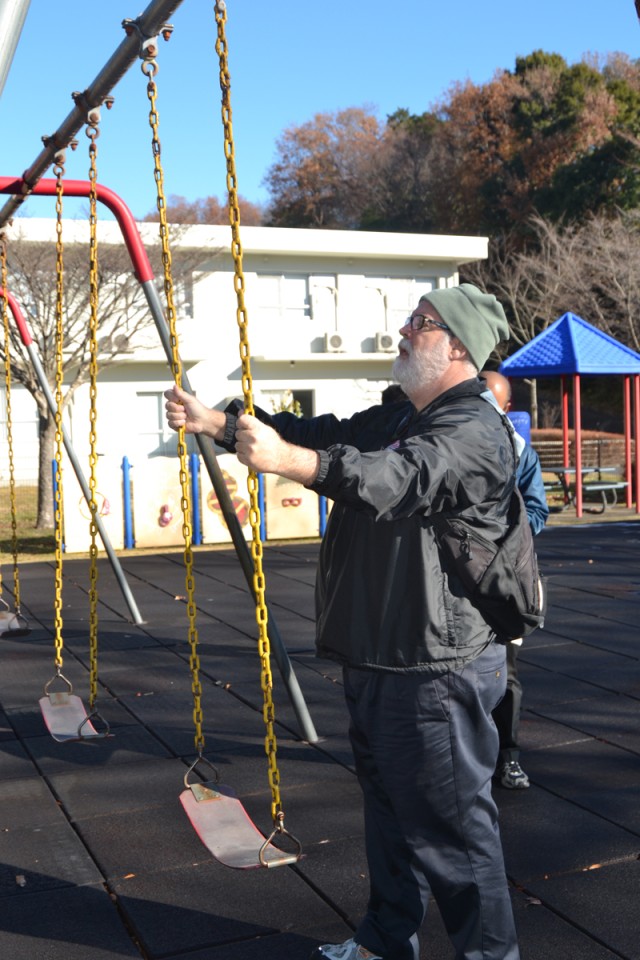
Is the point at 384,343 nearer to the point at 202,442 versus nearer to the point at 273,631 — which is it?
the point at 202,442

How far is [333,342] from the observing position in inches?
1011

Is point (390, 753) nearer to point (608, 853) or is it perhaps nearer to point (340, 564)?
point (340, 564)

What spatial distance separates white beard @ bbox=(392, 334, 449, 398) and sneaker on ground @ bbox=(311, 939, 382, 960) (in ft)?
4.50

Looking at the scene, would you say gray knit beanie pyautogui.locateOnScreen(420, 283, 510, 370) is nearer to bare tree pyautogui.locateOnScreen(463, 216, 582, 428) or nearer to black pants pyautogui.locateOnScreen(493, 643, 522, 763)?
black pants pyautogui.locateOnScreen(493, 643, 522, 763)

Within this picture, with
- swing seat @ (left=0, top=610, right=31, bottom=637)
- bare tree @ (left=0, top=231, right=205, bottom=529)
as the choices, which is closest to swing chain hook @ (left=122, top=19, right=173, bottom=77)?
swing seat @ (left=0, top=610, right=31, bottom=637)

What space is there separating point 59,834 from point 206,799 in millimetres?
731

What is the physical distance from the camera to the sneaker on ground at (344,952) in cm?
250

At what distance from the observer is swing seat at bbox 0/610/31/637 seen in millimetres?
6414

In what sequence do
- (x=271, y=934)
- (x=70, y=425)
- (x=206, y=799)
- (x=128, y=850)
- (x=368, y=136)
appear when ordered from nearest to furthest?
(x=271, y=934) → (x=206, y=799) → (x=128, y=850) → (x=70, y=425) → (x=368, y=136)

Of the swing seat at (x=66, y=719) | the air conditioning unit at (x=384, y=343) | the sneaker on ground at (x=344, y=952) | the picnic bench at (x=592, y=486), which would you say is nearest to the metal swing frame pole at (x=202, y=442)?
the swing seat at (x=66, y=719)

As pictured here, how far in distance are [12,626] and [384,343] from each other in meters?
20.5

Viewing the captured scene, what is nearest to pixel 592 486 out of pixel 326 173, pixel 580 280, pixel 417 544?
pixel 580 280

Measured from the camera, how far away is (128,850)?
3.43m

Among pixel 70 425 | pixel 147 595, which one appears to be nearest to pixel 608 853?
pixel 147 595
